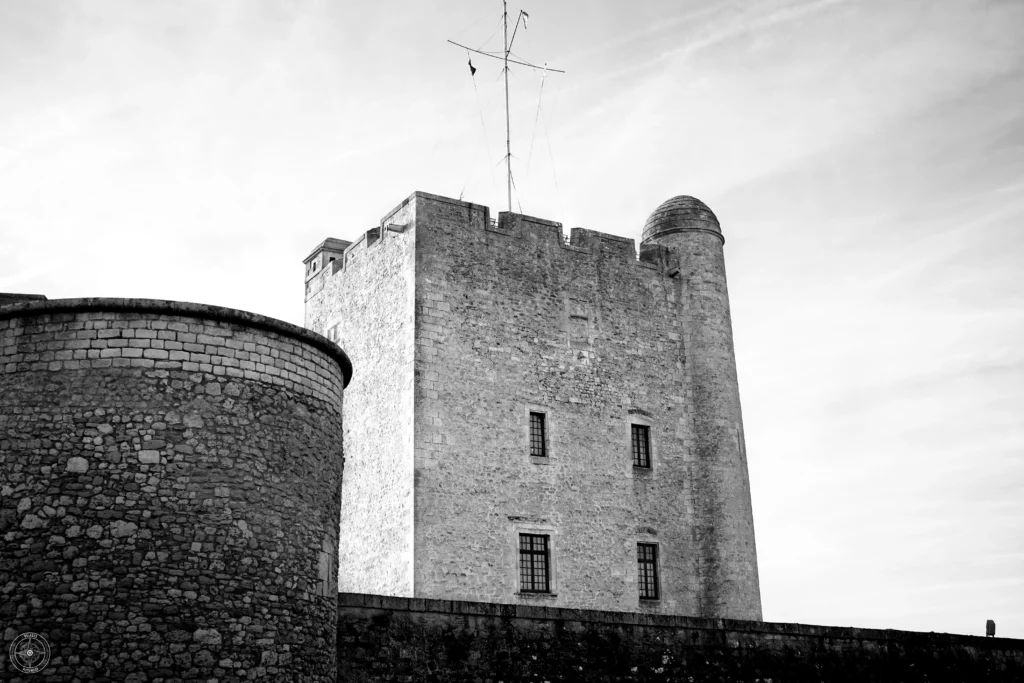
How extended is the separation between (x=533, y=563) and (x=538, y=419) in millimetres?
3127

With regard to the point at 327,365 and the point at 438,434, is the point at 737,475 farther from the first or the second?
the point at 327,365

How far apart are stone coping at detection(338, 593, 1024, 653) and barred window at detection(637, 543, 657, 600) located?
6718 millimetres

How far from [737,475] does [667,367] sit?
297cm

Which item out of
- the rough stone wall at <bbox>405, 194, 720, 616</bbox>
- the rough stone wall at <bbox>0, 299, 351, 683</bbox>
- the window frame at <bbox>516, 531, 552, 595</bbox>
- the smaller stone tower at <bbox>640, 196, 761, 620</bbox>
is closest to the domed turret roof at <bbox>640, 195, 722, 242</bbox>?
the smaller stone tower at <bbox>640, 196, 761, 620</bbox>

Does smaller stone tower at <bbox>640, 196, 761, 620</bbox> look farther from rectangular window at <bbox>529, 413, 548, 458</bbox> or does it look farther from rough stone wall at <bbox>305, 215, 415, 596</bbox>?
rough stone wall at <bbox>305, 215, 415, 596</bbox>

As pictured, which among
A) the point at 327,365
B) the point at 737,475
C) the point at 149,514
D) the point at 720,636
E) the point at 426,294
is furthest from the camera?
the point at 737,475

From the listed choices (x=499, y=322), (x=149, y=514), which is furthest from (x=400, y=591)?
(x=149, y=514)

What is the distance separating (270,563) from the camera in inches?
496

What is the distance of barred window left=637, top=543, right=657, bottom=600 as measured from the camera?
1027 inches

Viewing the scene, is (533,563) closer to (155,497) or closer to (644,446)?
(644,446)

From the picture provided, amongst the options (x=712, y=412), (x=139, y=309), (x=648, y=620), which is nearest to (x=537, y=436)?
(x=712, y=412)

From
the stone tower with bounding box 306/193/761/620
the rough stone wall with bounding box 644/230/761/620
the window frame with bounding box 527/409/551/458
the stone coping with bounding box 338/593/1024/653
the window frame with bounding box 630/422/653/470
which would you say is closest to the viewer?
the stone coping with bounding box 338/593/1024/653

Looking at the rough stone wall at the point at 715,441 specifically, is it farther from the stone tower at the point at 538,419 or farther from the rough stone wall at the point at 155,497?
the rough stone wall at the point at 155,497

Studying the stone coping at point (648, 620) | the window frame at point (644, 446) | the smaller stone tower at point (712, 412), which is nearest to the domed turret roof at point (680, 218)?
the smaller stone tower at point (712, 412)
